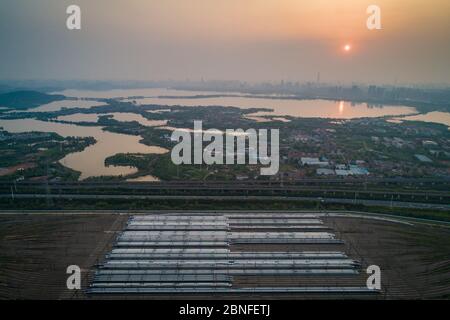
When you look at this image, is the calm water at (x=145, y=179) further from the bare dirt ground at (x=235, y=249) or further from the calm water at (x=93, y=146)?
the bare dirt ground at (x=235, y=249)

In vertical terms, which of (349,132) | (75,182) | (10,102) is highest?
(10,102)

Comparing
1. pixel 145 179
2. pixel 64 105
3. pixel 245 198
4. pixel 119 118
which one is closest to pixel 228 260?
pixel 245 198

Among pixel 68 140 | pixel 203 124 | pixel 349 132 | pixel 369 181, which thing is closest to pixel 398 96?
pixel 349 132

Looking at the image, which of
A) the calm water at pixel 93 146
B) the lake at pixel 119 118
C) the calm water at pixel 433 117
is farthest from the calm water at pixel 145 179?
the calm water at pixel 433 117

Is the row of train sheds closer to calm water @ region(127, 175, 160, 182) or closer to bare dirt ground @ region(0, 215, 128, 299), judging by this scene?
bare dirt ground @ region(0, 215, 128, 299)

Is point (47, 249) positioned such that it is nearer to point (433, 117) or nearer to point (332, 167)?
point (332, 167)

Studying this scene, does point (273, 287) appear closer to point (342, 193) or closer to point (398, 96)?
point (342, 193)
